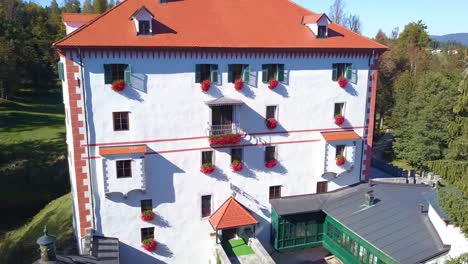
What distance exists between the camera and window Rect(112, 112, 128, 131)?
2261 cm

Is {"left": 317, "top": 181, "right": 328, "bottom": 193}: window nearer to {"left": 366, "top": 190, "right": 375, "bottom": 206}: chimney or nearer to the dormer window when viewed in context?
{"left": 366, "top": 190, "right": 375, "bottom": 206}: chimney

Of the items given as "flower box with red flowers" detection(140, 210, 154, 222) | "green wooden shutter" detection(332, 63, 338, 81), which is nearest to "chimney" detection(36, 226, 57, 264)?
"flower box with red flowers" detection(140, 210, 154, 222)

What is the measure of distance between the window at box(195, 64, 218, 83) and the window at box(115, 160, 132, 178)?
249 inches

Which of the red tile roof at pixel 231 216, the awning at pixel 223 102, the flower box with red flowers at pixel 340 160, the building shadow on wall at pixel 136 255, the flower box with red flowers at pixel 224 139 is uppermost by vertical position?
the awning at pixel 223 102

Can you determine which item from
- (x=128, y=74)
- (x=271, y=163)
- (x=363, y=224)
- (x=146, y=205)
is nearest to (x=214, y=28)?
(x=128, y=74)

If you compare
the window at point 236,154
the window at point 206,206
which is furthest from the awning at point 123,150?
the window at point 236,154

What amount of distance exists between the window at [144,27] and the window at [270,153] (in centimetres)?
1069

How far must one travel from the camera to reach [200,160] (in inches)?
976

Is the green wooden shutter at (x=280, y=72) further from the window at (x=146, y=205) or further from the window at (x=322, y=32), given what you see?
the window at (x=146, y=205)

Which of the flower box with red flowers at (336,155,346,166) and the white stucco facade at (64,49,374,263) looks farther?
the flower box with red flowers at (336,155,346,166)

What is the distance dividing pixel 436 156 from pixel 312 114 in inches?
819

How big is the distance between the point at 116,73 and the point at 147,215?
28.3ft

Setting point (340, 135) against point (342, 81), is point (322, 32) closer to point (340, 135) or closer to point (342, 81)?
point (342, 81)

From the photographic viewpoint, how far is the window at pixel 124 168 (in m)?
22.8
